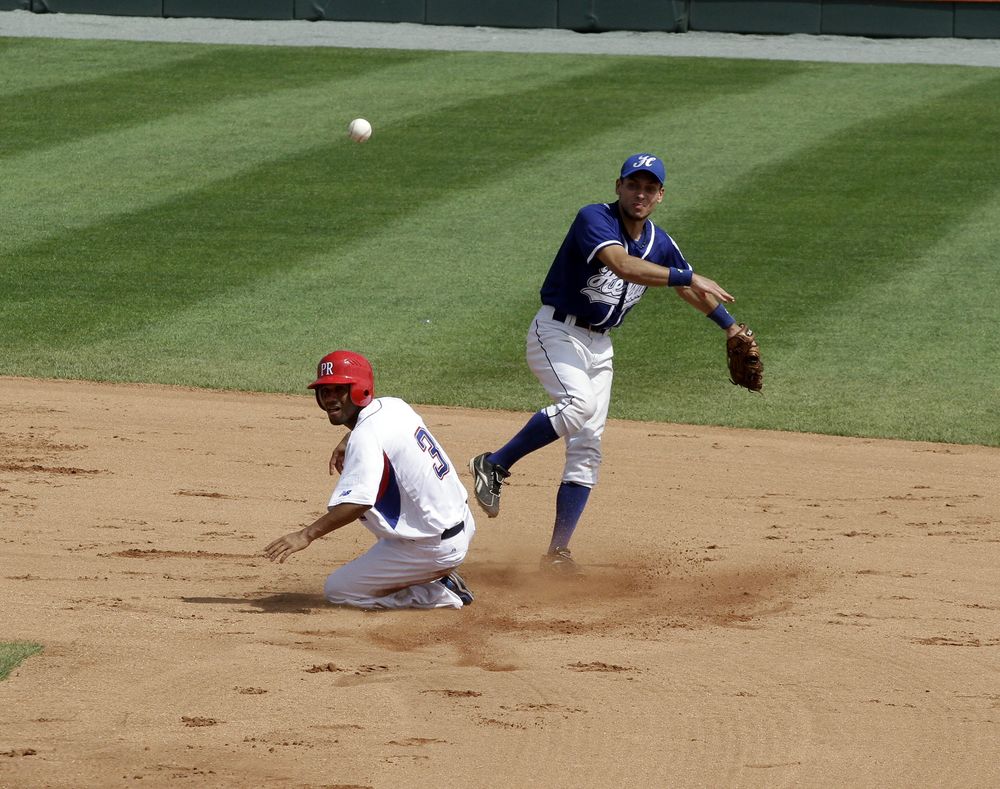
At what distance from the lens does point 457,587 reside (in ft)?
21.5

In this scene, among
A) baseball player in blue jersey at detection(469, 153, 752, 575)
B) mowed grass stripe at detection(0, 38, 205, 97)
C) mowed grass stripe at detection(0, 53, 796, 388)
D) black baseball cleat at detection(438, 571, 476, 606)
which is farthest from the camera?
mowed grass stripe at detection(0, 38, 205, 97)

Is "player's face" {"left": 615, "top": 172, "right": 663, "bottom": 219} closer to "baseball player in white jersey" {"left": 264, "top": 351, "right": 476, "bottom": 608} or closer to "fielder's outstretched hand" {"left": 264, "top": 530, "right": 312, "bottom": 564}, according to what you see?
"baseball player in white jersey" {"left": 264, "top": 351, "right": 476, "bottom": 608}

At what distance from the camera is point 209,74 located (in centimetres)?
1850

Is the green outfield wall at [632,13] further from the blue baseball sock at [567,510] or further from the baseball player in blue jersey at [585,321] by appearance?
the blue baseball sock at [567,510]

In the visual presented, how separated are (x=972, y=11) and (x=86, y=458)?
15492 millimetres

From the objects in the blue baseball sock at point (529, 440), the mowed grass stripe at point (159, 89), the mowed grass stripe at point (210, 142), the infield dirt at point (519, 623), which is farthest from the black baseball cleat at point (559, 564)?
the mowed grass stripe at point (159, 89)

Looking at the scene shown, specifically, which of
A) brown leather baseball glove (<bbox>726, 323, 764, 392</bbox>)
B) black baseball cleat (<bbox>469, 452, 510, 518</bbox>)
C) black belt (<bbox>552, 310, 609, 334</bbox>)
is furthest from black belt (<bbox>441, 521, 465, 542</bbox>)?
brown leather baseball glove (<bbox>726, 323, 764, 392</bbox>)

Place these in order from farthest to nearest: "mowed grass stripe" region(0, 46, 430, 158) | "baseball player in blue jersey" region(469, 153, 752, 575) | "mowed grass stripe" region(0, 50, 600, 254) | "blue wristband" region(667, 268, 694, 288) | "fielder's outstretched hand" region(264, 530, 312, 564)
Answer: "mowed grass stripe" region(0, 46, 430, 158) < "mowed grass stripe" region(0, 50, 600, 254) < "baseball player in blue jersey" region(469, 153, 752, 575) < "blue wristband" region(667, 268, 694, 288) < "fielder's outstretched hand" region(264, 530, 312, 564)

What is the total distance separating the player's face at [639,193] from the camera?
267 inches

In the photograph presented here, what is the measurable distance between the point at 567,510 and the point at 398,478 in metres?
1.18

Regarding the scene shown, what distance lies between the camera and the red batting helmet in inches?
236

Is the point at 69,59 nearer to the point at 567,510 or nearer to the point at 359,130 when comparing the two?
the point at 359,130

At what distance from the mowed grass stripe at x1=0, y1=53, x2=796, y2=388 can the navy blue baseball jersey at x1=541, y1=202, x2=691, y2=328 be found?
3.83 metres

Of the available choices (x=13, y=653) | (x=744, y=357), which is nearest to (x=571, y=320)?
(x=744, y=357)
